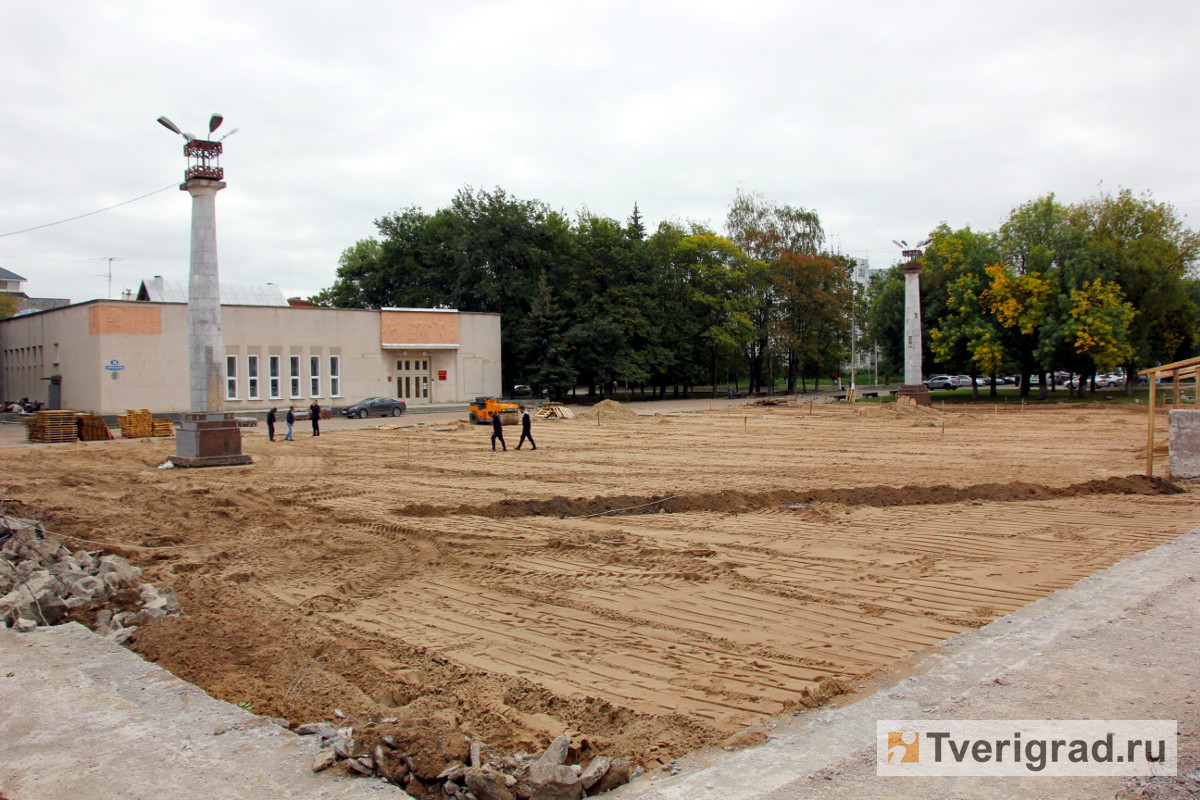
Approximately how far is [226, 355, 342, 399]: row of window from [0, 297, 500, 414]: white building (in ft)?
0.19

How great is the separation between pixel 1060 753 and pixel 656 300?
187 feet

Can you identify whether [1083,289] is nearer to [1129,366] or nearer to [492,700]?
[1129,366]

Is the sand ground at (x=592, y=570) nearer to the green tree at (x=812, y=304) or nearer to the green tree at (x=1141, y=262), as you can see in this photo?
the green tree at (x=1141, y=262)

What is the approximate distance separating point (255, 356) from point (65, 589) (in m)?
40.5

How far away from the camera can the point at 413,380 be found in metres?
53.1

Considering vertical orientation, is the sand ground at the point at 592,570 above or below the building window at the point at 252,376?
below

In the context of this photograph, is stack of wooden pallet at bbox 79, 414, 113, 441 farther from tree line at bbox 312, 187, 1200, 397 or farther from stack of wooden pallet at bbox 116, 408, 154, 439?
tree line at bbox 312, 187, 1200, 397

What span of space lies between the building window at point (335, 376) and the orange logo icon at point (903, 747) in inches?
1895

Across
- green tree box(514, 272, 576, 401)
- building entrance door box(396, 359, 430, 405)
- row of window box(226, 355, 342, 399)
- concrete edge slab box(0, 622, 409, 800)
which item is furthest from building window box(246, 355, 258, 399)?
concrete edge slab box(0, 622, 409, 800)

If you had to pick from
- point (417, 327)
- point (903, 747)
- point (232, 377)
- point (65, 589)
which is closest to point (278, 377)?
point (232, 377)

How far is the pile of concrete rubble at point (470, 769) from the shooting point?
4.37 meters

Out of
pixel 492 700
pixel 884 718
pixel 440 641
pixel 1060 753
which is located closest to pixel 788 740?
pixel 884 718

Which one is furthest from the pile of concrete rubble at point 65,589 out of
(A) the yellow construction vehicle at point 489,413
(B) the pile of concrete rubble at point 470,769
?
(A) the yellow construction vehicle at point 489,413

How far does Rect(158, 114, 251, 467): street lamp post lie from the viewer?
23000 mm
